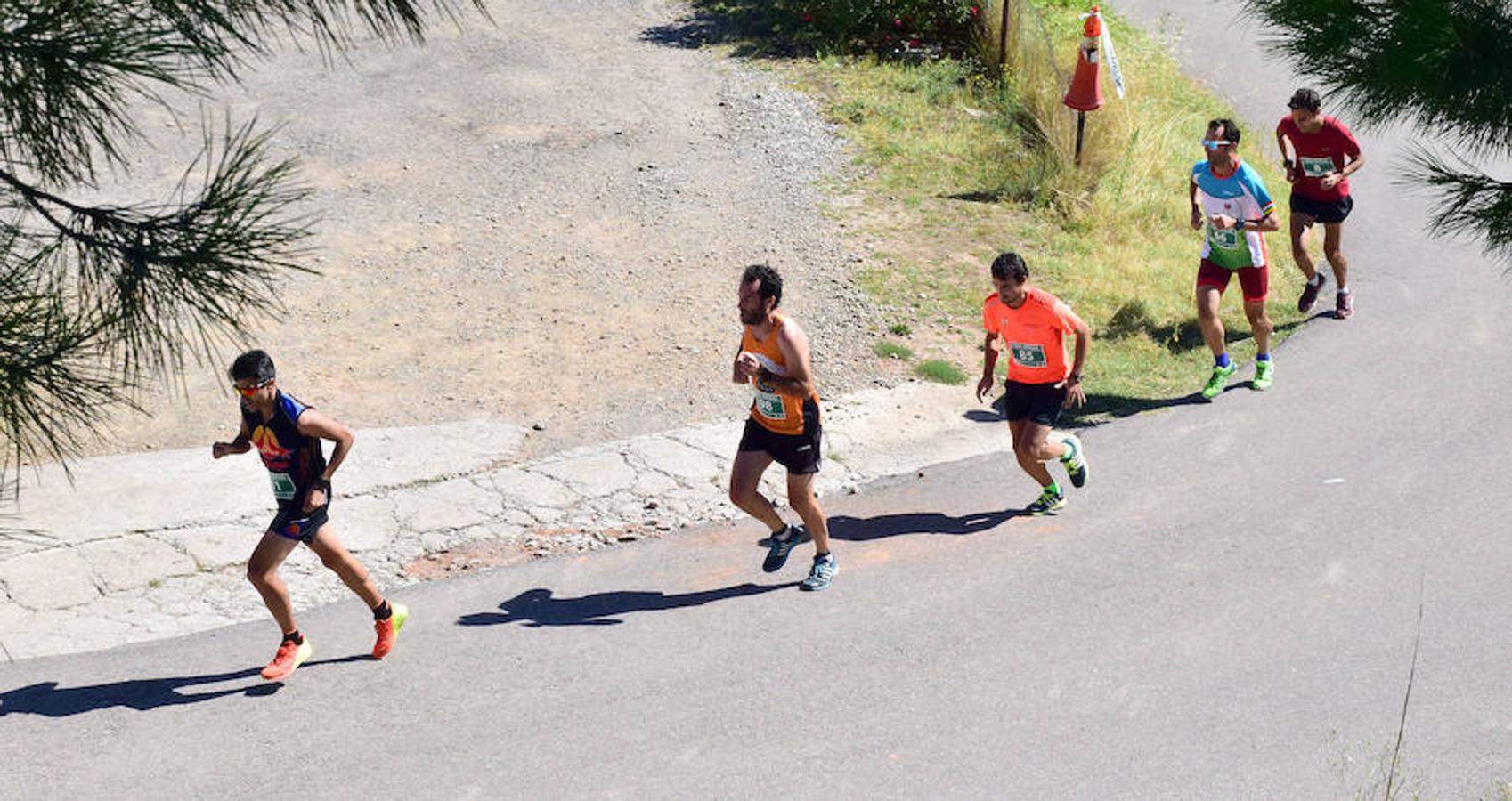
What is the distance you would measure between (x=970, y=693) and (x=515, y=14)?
13.0m

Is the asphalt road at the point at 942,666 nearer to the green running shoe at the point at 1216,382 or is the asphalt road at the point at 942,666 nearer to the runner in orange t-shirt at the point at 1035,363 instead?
the runner in orange t-shirt at the point at 1035,363

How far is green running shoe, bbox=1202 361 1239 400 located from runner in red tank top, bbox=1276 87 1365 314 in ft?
5.00

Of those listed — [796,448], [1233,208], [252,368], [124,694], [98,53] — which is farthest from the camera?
[1233,208]

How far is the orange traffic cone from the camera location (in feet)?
42.5

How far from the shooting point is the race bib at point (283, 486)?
7195 mm

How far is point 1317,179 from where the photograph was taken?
11.4 meters

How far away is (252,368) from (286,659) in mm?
1404

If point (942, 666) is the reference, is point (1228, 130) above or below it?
above

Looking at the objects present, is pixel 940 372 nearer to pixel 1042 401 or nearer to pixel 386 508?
pixel 1042 401

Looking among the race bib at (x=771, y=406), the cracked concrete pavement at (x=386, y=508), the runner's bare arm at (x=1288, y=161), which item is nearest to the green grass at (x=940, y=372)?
the cracked concrete pavement at (x=386, y=508)

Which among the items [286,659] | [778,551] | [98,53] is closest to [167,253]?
[98,53]

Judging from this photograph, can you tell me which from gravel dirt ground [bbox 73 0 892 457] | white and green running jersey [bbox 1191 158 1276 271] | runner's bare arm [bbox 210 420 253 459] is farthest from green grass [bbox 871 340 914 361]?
runner's bare arm [bbox 210 420 253 459]

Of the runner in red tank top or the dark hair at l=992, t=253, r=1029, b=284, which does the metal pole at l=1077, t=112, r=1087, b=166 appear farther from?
the dark hair at l=992, t=253, r=1029, b=284

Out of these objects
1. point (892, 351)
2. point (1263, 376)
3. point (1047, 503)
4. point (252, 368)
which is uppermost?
point (252, 368)
